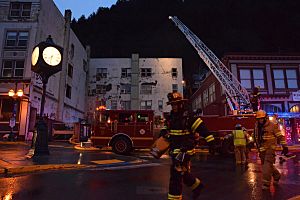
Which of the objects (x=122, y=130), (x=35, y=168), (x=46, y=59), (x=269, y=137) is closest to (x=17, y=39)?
(x=122, y=130)

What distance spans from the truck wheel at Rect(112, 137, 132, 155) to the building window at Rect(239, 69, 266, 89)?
1711cm

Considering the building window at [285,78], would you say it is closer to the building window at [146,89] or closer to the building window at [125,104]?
the building window at [146,89]

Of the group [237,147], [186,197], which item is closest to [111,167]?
[186,197]

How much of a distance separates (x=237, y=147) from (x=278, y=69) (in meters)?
19.0

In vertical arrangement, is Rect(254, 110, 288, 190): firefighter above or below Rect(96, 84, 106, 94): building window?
below

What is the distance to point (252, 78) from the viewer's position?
26.7 metres

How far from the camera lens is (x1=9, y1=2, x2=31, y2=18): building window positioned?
81.9 ft

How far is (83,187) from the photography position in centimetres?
555

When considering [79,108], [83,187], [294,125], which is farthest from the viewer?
[79,108]

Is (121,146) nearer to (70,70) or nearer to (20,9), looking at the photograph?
(20,9)

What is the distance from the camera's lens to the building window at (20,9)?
25.0 m

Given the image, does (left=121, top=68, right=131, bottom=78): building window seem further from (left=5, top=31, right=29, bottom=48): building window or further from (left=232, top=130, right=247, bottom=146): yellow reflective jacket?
(left=232, top=130, right=247, bottom=146): yellow reflective jacket

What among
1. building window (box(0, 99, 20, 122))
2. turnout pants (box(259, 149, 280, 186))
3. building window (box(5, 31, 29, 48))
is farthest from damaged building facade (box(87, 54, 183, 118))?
turnout pants (box(259, 149, 280, 186))

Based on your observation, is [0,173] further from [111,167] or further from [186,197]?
[186,197]
